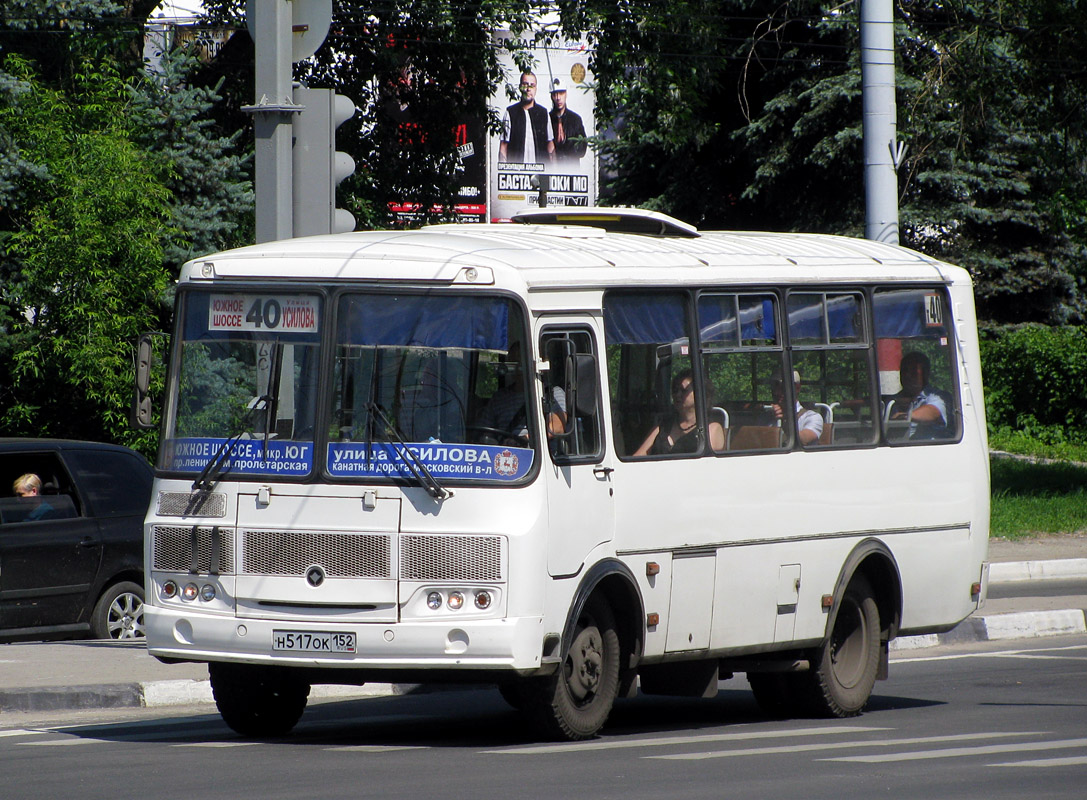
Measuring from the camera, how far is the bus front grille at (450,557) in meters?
8.24

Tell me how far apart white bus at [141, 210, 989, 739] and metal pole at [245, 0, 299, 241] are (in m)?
2.04

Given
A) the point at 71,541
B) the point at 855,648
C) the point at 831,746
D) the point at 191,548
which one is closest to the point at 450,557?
the point at 191,548

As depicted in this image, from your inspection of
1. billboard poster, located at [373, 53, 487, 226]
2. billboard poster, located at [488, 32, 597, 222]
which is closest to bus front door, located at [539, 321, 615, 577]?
A: billboard poster, located at [373, 53, 487, 226]

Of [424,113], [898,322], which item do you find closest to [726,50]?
[424,113]

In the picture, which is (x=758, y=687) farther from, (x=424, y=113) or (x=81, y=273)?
(x=424, y=113)

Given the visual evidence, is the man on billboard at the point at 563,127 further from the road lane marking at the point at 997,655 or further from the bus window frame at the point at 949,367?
the bus window frame at the point at 949,367

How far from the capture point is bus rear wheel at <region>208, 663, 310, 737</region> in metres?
9.02

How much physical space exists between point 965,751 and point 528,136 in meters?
51.0

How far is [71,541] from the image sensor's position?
1364cm

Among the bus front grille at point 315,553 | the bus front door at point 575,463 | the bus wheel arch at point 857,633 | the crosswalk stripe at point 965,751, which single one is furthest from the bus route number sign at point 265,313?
the bus wheel arch at point 857,633

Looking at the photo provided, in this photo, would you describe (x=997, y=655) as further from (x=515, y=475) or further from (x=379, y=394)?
(x=379, y=394)

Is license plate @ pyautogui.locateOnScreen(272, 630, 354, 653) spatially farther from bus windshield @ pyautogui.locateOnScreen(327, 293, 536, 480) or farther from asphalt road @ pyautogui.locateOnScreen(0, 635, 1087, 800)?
bus windshield @ pyautogui.locateOnScreen(327, 293, 536, 480)

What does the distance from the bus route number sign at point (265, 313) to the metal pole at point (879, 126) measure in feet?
31.8

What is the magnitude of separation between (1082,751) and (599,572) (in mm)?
2498
